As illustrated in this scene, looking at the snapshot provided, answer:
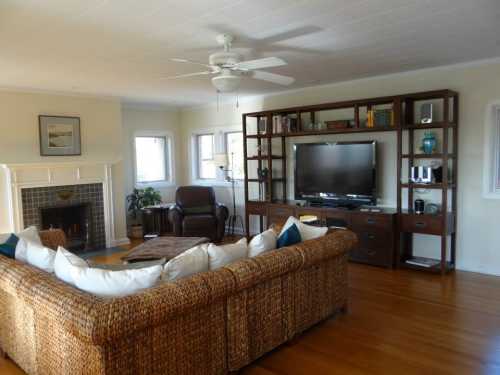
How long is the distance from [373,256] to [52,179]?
4482 mm

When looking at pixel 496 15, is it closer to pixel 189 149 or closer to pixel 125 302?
pixel 125 302

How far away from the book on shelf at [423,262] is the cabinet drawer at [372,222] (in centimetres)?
47

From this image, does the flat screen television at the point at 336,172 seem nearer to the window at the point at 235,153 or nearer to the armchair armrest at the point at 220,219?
the armchair armrest at the point at 220,219

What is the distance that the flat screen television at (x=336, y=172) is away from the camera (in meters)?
5.20

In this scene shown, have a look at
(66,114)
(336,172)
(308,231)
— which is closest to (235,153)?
(336,172)

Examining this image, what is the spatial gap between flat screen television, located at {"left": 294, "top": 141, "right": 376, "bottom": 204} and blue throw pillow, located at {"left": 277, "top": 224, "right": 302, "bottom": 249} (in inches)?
88.1

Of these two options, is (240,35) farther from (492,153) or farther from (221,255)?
(492,153)

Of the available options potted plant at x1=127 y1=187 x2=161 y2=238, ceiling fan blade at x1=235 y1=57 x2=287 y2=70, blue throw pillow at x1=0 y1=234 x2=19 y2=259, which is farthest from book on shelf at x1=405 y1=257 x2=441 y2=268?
potted plant at x1=127 y1=187 x2=161 y2=238

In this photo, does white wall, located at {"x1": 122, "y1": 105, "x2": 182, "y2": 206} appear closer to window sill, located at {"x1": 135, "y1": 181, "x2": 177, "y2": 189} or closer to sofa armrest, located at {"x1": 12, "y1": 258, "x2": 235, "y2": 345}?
window sill, located at {"x1": 135, "y1": 181, "x2": 177, "y2": 189}

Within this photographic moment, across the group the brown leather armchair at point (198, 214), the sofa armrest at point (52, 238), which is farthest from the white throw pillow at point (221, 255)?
the brown leather armchair at point (198, 214)

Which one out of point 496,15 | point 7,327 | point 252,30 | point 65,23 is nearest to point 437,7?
point 496,15

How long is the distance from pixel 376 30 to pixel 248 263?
212cm

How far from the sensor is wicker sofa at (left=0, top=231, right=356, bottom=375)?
6.46 ft

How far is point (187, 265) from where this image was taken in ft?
8.18
